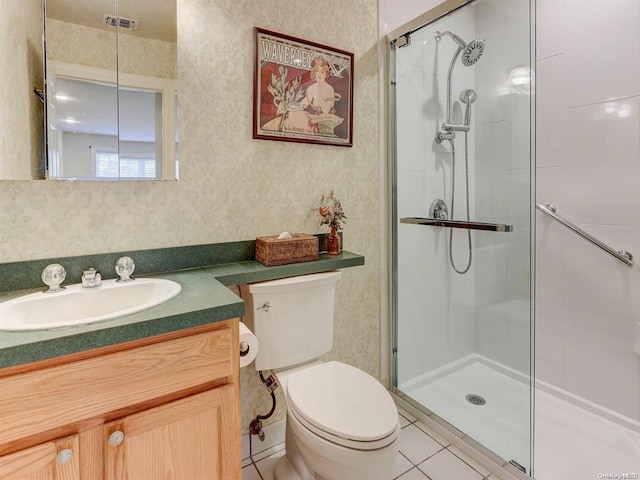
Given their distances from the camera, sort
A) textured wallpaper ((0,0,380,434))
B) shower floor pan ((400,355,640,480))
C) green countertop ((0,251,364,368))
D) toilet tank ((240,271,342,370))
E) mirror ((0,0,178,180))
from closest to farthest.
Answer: green countertop ((0,251,364,368)) < mirror ((0,0,178,180)) < textured wallpaper ((0,0,380,434)) < toilet tank ((240,271,342,370)) < shower floor pan ((400,355,640,480))

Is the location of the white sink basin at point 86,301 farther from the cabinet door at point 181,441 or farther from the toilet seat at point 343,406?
the toilet seat at point 343,406

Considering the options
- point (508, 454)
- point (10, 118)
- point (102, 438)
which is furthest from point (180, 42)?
point (508, 454)

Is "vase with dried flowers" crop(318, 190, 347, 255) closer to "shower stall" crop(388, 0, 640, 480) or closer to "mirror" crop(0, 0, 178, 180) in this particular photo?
"shower stall" crop(388, 0, 640, 480)

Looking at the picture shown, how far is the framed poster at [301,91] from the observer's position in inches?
61.4

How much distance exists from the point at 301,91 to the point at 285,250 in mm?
756

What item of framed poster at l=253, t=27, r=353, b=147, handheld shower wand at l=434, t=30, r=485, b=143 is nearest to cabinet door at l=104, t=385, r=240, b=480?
framed poster at l=253, t=27, r=353, b=147

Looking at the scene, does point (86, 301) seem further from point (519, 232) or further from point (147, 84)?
point (519, 232)

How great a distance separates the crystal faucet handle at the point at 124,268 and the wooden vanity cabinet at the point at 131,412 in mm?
414

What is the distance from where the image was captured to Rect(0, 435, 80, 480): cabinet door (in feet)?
2.56

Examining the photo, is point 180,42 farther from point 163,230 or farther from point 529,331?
point 529,331

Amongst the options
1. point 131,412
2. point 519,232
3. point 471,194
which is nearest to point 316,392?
point 131,412

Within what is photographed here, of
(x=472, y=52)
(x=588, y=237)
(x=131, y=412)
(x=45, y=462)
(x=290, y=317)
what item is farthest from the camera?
(x=588, y=237)

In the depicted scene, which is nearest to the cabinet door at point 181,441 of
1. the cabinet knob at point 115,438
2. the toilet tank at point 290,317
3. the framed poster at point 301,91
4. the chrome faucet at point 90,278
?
the cabinet knob at point 115,438

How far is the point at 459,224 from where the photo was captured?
1.73 meters
